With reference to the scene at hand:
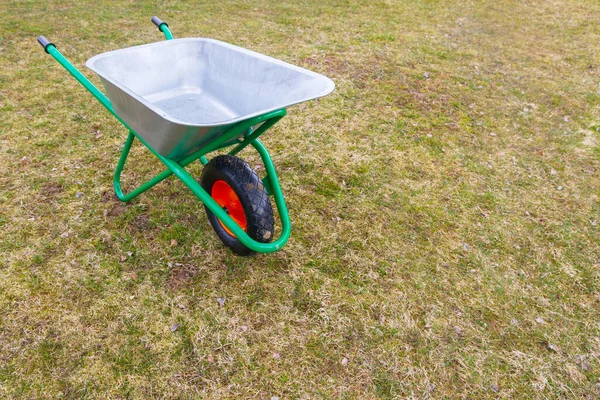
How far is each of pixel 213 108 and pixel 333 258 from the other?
4.39 ft

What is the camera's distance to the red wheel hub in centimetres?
235

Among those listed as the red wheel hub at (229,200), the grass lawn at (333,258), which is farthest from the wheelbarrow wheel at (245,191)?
the grass lawn at (333,258)

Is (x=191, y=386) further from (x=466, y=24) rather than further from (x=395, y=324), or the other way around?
(x=466, y=24)

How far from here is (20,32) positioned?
5445 millimetres

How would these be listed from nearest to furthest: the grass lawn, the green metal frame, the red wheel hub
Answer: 1. the green metal frame
2. the grass lawn
3. the red wheel hub

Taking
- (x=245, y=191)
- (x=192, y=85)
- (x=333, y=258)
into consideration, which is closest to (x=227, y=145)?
(x=245, y=191)

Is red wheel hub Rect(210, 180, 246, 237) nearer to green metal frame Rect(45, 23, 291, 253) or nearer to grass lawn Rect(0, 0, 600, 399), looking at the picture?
green metal frame Rect(45, 23, 291, 253)

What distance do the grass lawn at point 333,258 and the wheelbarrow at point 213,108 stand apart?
399 millimetres

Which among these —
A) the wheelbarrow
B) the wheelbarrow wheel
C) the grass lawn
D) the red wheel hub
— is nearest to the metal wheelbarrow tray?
the wheelbarrow

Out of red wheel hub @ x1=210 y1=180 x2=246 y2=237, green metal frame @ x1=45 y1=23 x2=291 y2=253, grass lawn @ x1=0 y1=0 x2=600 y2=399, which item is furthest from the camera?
red wheel hub @ x1=210 y1=180 x2=246 y2=237

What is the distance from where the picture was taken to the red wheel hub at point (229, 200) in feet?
7.70

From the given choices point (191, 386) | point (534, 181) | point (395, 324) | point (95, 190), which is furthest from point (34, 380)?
Result: point (534, 181)

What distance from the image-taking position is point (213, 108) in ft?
8.78

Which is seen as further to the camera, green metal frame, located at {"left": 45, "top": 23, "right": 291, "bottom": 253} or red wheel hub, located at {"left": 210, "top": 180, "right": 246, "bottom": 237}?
red wheel hub, located at {"left": 210, "top": 180, "right": 246, "bottom": 237}
